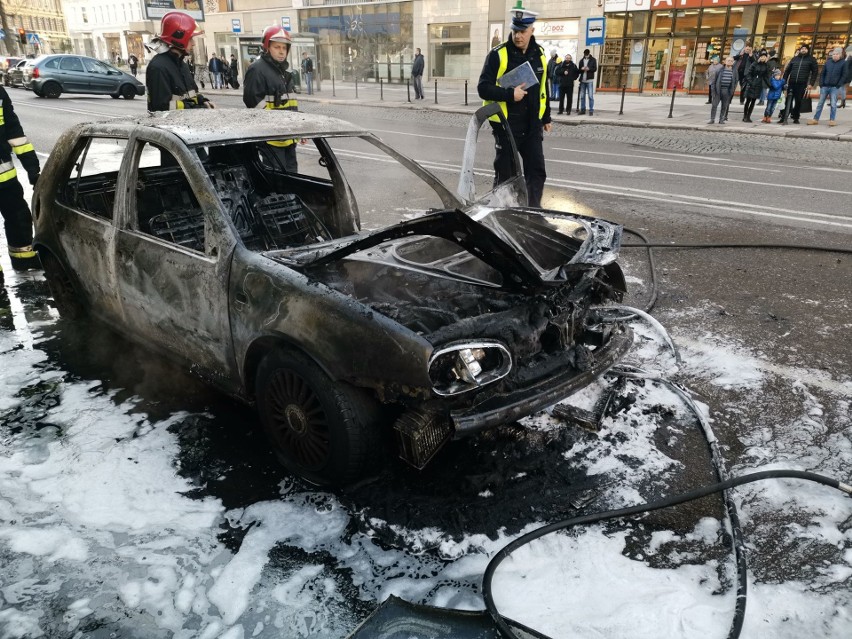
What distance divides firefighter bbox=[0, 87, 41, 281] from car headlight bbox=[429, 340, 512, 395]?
4.14 metres

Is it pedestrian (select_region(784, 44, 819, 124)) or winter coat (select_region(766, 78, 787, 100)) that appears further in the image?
winter coat (select_region(766, 78, 787, 100))

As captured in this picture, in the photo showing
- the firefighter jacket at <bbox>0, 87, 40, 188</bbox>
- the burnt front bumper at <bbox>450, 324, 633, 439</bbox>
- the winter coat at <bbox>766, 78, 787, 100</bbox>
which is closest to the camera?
the burnt front bumper at <bbox>450, 324, 633, 439</bbox>

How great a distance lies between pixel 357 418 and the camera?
248 cm

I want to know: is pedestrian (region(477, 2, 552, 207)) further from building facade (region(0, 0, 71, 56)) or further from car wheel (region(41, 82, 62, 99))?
building facade (region(0, 0, 71, 56))

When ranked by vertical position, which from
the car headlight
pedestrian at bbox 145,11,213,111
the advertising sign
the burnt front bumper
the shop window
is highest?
the advertising sign

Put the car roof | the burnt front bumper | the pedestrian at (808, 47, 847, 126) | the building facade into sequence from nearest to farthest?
the burnt front bumper, the car roof, the pedestrian at (808, 47, 847, 126), the building facade

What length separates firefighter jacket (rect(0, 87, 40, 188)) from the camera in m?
4.95

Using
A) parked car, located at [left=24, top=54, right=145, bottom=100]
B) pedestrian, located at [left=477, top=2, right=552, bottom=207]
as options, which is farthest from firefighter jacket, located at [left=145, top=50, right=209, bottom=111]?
parked car, located at [left=24, top=54, right=145, bottom=100]

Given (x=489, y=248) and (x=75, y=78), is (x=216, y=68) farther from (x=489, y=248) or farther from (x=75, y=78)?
A: (x=489, y=248)

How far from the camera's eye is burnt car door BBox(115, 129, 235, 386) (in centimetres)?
290

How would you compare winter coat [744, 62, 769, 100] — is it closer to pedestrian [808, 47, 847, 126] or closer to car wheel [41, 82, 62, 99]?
pedestrian [808, 47, 847, 126]

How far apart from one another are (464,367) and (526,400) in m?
0.31

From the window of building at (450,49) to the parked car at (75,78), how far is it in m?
14.1

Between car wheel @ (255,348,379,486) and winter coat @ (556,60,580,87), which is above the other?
winter coat @ (556,60,580,87)
